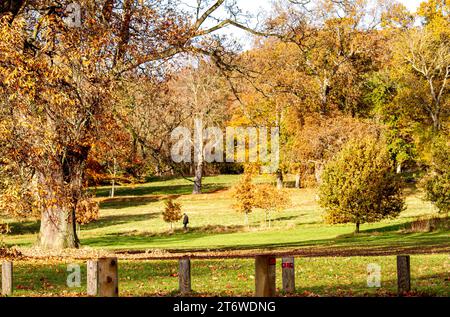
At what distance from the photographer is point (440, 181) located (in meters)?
36.3

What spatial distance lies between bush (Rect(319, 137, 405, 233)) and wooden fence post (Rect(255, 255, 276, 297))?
26.4 meters

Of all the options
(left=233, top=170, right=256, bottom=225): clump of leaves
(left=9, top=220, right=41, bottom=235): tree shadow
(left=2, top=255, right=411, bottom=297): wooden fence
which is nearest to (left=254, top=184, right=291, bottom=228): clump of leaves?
(left=233, top=170, right=256, bottom=225): clump of leaves

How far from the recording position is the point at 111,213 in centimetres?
5900

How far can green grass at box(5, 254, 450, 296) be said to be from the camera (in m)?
13.4

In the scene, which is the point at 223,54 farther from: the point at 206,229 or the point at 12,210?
the point at 206,229

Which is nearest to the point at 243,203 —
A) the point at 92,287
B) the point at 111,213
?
the point at 111,213

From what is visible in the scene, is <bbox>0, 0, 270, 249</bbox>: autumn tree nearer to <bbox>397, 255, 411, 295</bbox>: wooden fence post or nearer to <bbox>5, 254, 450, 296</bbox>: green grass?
<bbox>5, 254, 450, 296</bbox>: green grass

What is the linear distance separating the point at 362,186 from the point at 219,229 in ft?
44.0

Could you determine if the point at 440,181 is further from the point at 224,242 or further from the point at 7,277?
the point at 7,277

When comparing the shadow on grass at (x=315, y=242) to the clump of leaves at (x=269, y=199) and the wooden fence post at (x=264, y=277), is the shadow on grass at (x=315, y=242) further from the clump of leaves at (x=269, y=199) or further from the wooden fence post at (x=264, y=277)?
the wooden fence post at (x=264, y=277)

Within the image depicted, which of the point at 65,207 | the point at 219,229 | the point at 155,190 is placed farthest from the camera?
the point at 155,190

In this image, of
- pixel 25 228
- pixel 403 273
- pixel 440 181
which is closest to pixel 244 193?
pixel 440 181

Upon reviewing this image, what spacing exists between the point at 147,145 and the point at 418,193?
123ft

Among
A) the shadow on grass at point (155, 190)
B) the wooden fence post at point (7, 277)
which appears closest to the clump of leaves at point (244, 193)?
the shadow on grass at point (155, 190)
